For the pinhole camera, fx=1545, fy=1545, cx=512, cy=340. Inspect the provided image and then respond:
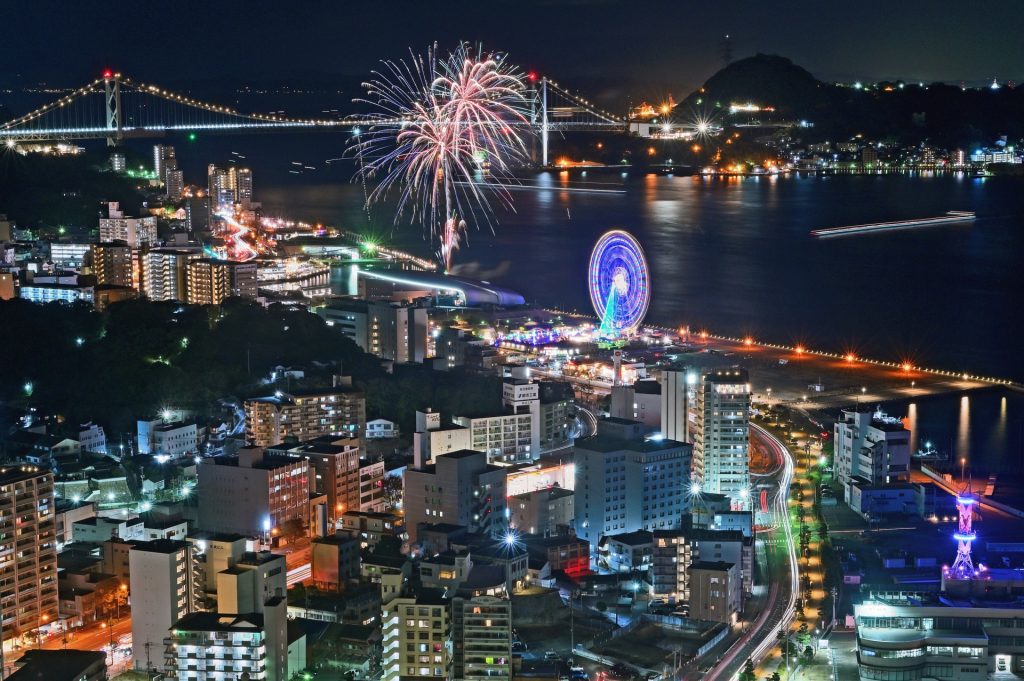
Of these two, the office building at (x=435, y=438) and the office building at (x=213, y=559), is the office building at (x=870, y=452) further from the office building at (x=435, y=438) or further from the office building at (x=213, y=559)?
the office building at (x=213, y=559)

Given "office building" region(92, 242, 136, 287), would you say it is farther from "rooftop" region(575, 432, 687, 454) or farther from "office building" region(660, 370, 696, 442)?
"rooftop" region(575, 432, 687, 454)

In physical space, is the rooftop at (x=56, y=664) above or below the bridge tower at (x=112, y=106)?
below

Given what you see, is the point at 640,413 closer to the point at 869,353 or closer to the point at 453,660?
the point at 453,660

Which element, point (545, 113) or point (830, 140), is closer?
point (545, 113)

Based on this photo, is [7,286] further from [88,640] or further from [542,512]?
[88,640]

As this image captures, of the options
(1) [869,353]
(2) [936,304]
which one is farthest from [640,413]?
(2) [936,304]

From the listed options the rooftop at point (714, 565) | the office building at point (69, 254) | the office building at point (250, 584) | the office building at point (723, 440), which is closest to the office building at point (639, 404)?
the office building at point (723, 440)
